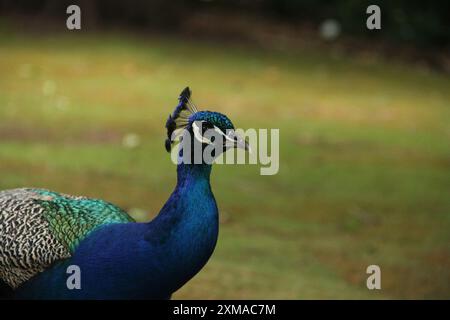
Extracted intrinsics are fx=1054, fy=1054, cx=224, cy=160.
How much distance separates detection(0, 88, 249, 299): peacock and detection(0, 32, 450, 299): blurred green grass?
1831mm

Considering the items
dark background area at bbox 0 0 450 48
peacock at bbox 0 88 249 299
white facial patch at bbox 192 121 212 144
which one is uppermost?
dark background area at bbox 0 0 450 48

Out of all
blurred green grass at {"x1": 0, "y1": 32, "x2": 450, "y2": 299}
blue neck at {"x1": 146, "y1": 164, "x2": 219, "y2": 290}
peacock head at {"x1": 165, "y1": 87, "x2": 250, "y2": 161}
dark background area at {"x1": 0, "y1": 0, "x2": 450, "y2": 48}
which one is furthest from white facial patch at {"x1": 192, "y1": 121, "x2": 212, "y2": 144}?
dark background area at {"x1": 0, "y1": 0, "x2": 450, "y2": 48}

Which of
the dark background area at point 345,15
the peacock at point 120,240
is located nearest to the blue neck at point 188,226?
the peacock at point 120,240

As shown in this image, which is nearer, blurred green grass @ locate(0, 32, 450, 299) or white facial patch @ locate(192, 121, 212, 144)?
white facial patch @ locate(192, 121, 212, 144)

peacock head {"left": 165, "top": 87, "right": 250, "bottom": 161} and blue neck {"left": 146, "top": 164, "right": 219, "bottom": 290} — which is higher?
peacock head {"left": 165, "top": 87, "right": 250, "bottom": 161}

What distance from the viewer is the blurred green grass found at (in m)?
7.94

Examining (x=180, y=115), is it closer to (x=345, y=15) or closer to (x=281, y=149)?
(x=281, y=149)

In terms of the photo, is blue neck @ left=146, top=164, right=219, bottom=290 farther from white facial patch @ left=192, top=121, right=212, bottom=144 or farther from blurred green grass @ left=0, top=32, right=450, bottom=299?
blurred green grass @ left=0, top=32, right=450, bottom=299

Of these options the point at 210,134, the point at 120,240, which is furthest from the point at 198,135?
the point at 120,240

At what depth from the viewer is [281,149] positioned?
11.5 meters

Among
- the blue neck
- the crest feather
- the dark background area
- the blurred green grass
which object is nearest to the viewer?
the blue neck

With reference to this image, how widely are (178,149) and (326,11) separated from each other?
14.7m

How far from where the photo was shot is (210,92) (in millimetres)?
14055

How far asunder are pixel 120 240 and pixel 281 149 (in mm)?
7030
